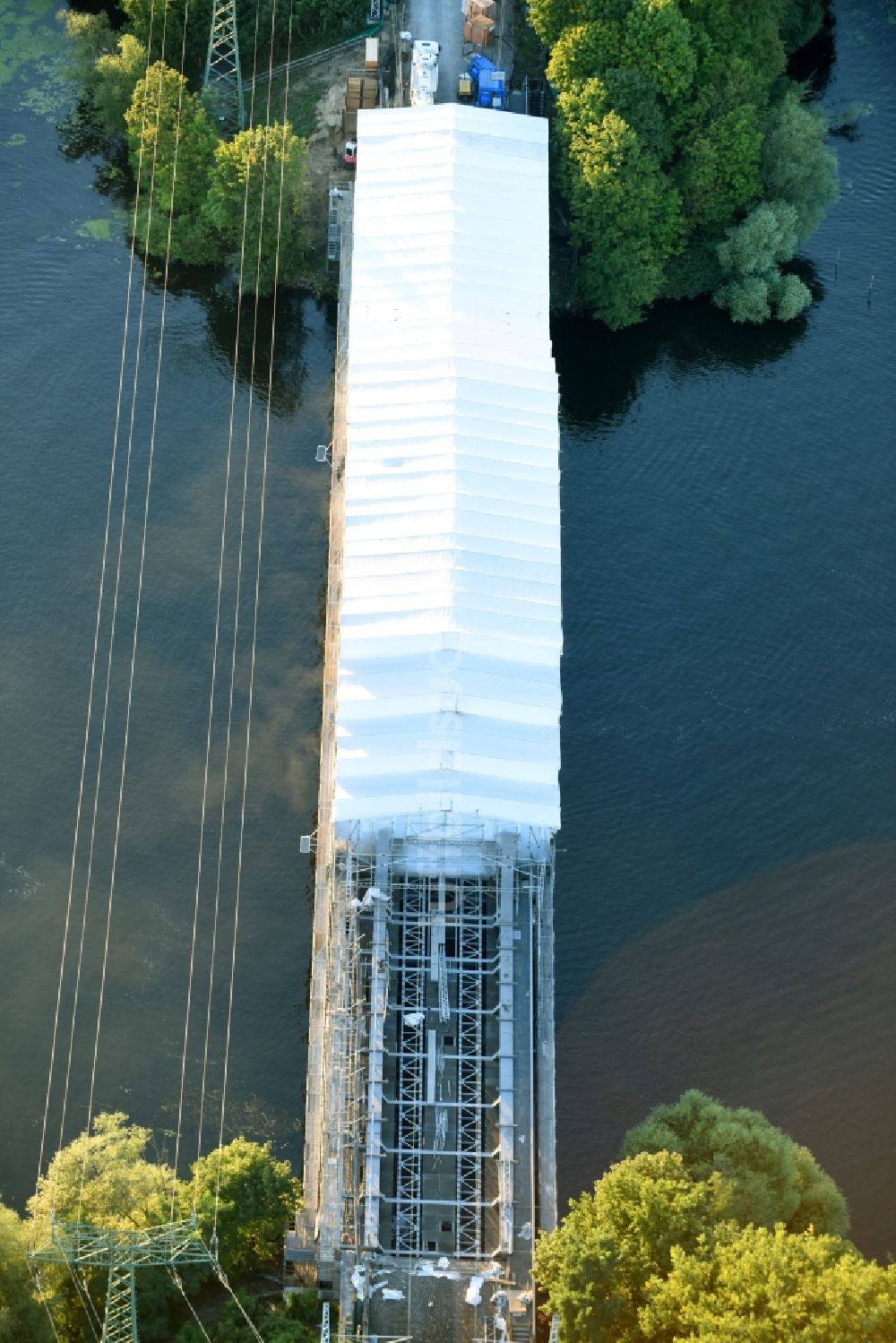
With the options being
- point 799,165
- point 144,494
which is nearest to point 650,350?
point 799,165

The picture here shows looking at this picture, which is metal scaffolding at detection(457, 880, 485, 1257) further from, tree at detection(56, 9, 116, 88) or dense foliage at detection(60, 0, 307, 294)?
tree at detection(56, 9, 116, 88)

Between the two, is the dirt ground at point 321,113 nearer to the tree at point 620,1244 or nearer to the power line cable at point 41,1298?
the tree at point 620,1244

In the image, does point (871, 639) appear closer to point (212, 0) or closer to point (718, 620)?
point (718, 620)

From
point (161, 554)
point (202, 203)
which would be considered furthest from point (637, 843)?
point (202, 203)

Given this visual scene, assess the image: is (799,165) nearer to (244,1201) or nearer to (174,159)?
(174,159)

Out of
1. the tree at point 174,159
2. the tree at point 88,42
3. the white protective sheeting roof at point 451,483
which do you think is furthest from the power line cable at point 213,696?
the tree at point 88,42

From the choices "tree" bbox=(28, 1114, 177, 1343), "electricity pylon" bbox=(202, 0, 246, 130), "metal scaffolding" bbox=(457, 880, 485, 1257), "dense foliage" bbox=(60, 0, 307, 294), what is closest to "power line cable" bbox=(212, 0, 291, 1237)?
"dense foliage" bbox=(60, 0, 307, 294)
